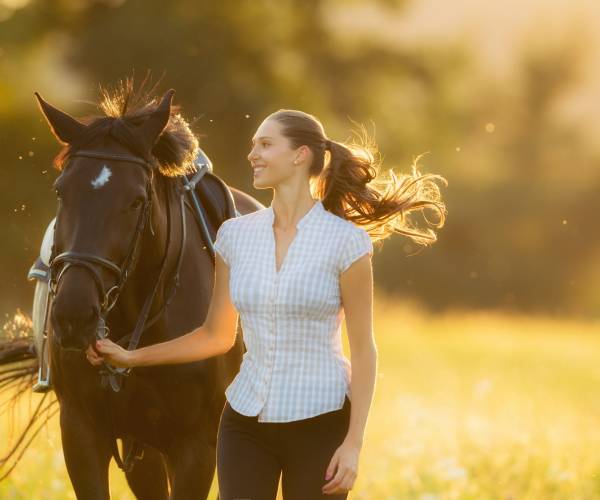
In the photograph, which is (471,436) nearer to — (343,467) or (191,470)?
(191,470)

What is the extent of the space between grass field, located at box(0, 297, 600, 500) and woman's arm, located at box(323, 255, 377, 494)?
291cm

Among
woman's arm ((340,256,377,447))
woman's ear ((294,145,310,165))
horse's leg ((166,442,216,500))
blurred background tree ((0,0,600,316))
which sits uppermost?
woman's ear ((294,145,310,165))

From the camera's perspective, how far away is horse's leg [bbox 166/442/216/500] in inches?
189

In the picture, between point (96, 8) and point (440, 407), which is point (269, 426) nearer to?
point (440, 407)

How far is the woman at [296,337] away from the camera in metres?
3.70

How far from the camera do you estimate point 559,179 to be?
4231 centimetres

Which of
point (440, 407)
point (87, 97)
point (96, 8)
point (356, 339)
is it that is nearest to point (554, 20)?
point (96, 8)

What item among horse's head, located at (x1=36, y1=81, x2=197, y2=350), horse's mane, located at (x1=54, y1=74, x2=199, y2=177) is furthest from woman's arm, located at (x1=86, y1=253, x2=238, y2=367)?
horse's mane, located at (x1=54, y1=74, x2=199, y2=177)

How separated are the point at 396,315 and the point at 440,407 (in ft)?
45.1

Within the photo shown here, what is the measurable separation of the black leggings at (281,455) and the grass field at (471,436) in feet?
9.26

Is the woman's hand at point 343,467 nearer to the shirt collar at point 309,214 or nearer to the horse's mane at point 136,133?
the shirt collar at point 309,214

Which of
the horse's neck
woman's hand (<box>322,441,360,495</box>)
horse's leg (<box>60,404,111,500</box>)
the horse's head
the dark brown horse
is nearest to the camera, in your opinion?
woman's hand (<box>322,441,360,495</box>)

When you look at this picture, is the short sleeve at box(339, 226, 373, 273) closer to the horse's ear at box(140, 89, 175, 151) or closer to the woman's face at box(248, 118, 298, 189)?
the woman's face at box(248, 118, 298, 189)

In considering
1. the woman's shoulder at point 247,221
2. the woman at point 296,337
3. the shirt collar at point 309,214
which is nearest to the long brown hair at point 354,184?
the woman at point 296,337
